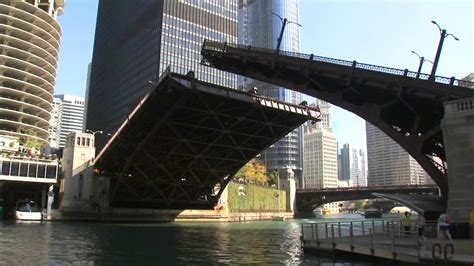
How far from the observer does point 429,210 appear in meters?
31.3

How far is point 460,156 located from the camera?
25.9 meters

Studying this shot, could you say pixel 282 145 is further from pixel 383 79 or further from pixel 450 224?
pixel 450 224

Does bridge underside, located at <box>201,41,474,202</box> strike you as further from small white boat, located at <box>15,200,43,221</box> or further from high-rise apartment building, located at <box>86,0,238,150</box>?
high-rise apartment building, located at <box>86,0,238,150</box>

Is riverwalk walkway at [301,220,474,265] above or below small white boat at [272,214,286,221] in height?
below

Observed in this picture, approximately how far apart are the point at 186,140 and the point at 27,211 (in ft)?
98.5

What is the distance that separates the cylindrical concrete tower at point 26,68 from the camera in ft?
347

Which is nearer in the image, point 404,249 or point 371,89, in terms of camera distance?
point 404,249

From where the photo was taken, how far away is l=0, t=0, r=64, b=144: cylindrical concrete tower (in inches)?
4168

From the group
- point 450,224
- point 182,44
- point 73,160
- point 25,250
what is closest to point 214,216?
point 73,160

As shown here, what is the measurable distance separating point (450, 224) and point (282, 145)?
17578cm

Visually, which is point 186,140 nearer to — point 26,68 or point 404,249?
point 404,249

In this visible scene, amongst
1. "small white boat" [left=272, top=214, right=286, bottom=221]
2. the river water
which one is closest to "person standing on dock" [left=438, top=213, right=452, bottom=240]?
the river water

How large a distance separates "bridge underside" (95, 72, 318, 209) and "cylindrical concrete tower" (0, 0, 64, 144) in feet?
147

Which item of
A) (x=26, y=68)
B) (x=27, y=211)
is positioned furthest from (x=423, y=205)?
(x=26, y=68)
